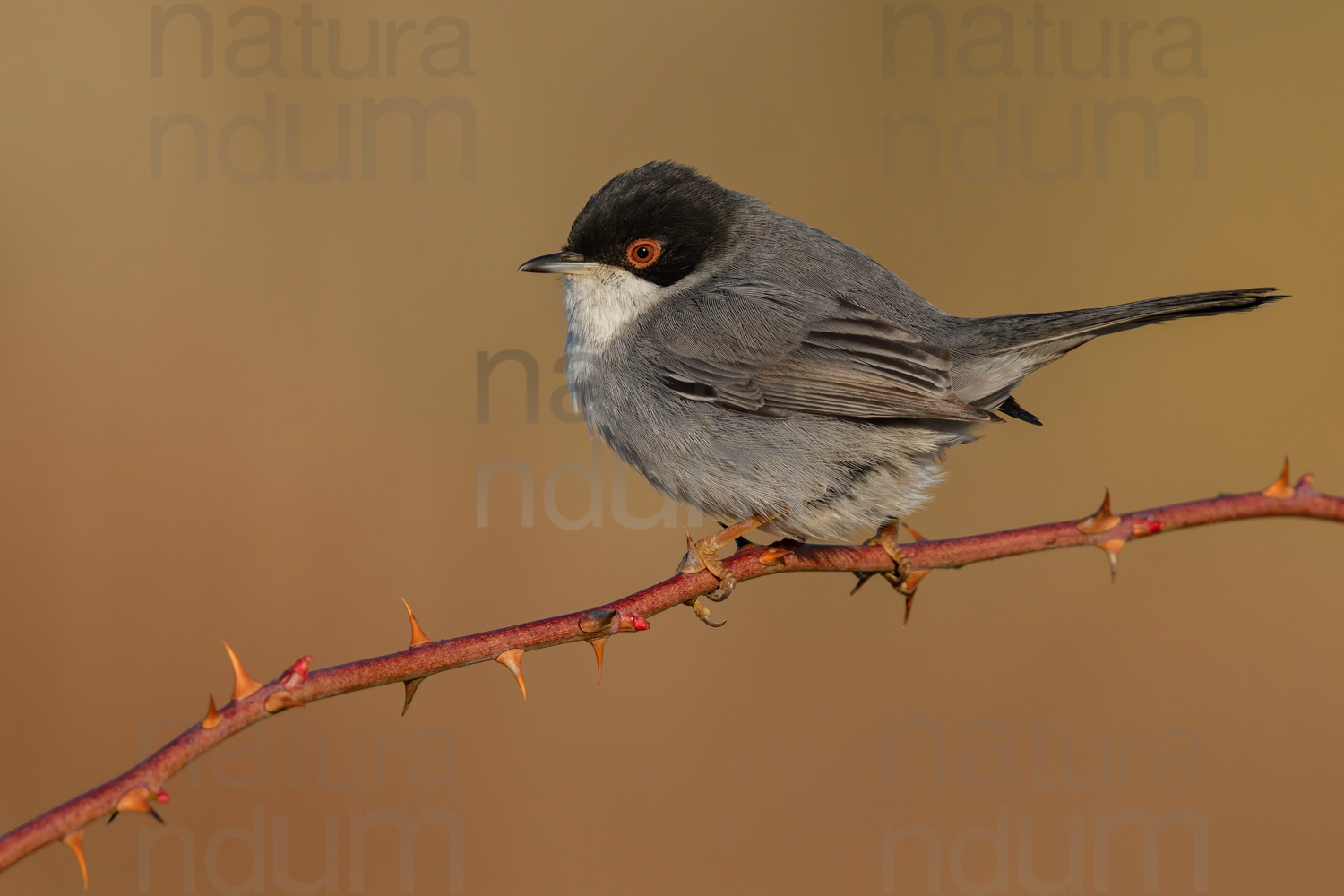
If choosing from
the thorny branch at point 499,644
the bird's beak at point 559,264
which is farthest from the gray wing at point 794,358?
the thorny branch at point 499,644

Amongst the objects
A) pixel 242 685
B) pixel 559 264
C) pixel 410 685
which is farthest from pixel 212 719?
pixel 559 264

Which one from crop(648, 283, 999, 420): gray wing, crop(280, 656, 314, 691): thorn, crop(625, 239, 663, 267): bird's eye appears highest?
crop(625, 239, 663, 267): bird's eye

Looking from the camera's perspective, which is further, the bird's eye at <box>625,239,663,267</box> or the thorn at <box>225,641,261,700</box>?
the bird's eye at <box>625,239,663,267</box>

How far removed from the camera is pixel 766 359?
3.49 metres

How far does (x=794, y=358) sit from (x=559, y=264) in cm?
91

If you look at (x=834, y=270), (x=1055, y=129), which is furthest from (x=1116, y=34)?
(x=834, y=270)

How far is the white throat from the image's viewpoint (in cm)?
372

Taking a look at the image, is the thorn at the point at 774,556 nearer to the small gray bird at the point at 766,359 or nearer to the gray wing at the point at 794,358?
the small gray bird at the point at 766,359

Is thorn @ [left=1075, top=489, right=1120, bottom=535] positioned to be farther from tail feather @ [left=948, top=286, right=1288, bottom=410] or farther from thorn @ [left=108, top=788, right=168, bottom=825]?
thorn @ [left=108, top=788, right=168, bottom=825]

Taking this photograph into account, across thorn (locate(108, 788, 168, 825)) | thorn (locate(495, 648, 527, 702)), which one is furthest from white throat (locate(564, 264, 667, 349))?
thorn (locate(108, 788, 168, 825))

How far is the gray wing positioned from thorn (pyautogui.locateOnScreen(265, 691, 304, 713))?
191cm

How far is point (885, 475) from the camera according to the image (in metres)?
3.34

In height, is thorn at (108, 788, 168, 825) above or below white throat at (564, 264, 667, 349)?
below

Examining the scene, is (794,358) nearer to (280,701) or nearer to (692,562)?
(692,562)
